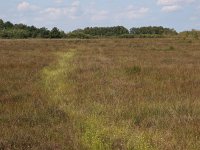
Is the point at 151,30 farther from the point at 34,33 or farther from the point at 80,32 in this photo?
the point at 34,33

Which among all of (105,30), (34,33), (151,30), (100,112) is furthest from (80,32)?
(100,112)

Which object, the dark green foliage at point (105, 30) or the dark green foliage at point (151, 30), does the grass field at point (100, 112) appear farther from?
the dark green foliage at point (151, 30)

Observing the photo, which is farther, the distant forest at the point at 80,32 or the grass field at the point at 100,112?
the distant forest at the point at 80,32

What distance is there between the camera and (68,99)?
10.5 meters

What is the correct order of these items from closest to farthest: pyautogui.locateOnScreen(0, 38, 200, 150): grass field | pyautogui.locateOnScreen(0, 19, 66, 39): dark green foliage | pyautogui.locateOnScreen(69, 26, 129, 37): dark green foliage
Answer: pyautogui.locateOnScreen(0, 38, 200, 150): grass field → pyautogui.locateOnScreen(0, 19, 66, 39): dark green foliage → pyautogui.locateOnScreen(69, 26, 129, 37): dark green foliage

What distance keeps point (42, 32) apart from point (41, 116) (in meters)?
73.6

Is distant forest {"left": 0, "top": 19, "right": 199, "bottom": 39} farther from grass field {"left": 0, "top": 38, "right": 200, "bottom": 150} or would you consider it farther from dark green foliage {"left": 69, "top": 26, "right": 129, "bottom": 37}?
grass field {"left": 0, "top": 38, "right": 200, "bottom": 150}

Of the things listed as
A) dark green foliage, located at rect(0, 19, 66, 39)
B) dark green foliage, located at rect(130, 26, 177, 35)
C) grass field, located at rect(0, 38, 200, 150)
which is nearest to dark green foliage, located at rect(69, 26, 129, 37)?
dark green foliage, located at rect(130, 26, 177, 35)

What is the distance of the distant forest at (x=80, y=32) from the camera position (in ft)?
261

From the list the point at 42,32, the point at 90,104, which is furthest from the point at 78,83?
the point at 42,32

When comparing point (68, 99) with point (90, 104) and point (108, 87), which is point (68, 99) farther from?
point (108, 87)

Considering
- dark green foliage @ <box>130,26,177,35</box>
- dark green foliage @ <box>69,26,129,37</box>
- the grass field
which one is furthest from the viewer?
dark green foliage @ <box>69,26,129,37</box>

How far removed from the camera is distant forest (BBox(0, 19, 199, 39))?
79.7 meters

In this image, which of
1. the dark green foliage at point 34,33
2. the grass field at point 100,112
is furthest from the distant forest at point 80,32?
the grass field at point 100,112
